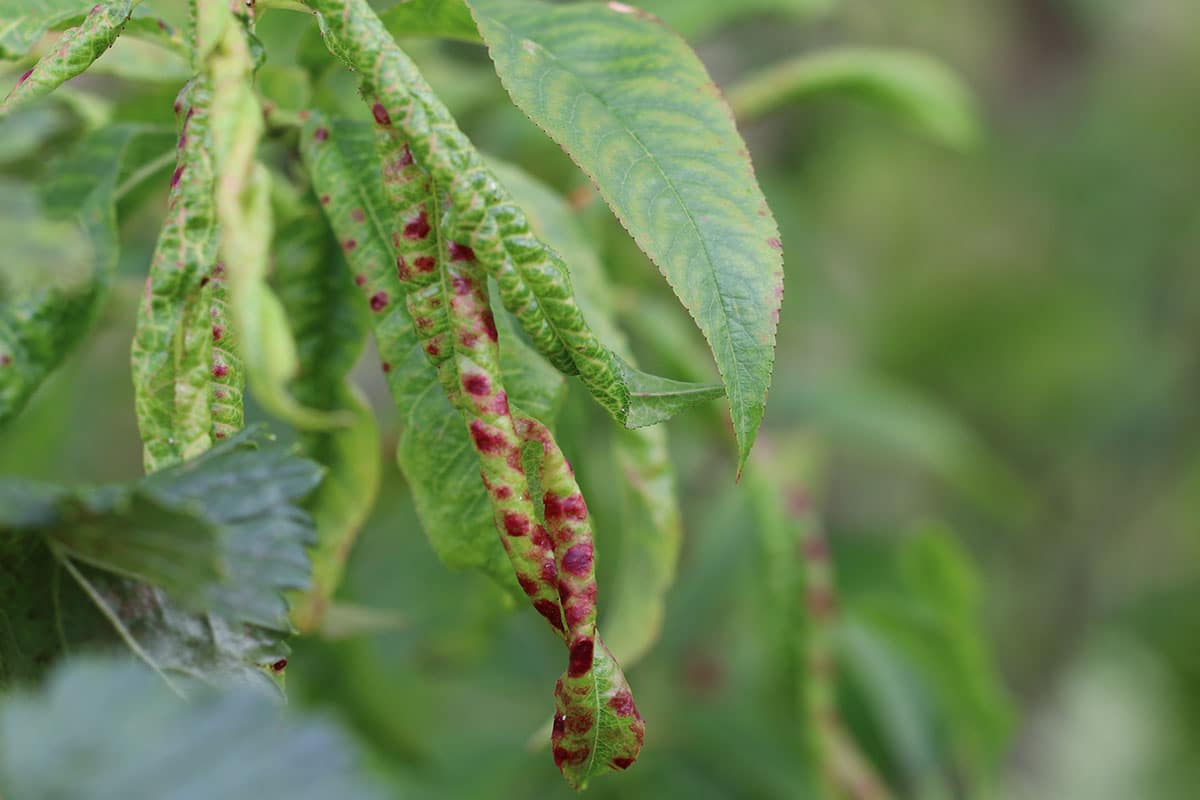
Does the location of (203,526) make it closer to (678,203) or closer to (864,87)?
(678,203)

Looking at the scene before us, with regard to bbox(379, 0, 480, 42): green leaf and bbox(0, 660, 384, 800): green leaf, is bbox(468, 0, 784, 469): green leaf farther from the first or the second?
bbox(0, 660, 384, 800): green leaf

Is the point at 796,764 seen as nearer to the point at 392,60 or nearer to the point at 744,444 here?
the point at 744,444

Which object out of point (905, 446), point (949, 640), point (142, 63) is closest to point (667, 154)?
point (142, 63)

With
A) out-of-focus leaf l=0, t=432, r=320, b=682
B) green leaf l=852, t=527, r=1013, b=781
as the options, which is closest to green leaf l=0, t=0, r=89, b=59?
out-of-focus leaf l=0, t=432, r=320, b=682

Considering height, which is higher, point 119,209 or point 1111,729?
point 119,209

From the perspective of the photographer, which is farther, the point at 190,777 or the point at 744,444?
the point at 744,444

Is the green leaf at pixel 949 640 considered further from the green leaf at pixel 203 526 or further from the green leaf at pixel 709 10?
the green leaf at pixel 203 526

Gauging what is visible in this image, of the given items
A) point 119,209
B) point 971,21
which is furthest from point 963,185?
point 119,209

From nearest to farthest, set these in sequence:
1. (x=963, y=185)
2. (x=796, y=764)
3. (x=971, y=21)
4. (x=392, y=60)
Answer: (x=392, y=60), (x=796, y=764), (x=971, y=21), (x=963, y=185)

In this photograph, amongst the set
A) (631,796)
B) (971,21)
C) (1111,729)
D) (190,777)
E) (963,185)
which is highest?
(190,777)

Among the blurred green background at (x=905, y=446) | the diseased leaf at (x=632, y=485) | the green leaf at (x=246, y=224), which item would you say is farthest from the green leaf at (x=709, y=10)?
the green leaf at (x=246, y=224)
